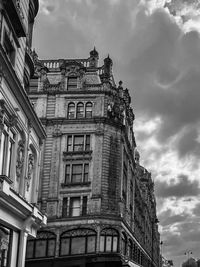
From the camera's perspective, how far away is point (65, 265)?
52156 millimetres

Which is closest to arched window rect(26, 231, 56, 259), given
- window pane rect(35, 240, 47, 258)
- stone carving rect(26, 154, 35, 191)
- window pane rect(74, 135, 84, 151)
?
window pane rect(35, 240, 47, 258)

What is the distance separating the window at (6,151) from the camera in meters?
22.1

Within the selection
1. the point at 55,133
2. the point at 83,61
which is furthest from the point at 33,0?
the point at 83,61

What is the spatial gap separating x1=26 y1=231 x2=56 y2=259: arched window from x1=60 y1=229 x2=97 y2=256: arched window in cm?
105

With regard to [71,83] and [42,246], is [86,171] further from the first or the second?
[71,83]

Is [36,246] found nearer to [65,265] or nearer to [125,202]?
[65,265]

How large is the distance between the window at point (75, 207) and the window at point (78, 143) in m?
5.45

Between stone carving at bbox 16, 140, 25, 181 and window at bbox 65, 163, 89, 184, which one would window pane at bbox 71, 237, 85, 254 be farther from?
stone carving at bbox 16, 140, 25, 181

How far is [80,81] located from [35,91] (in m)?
5.23

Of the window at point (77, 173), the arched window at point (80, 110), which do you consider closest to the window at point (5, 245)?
the window at point (77, 173)

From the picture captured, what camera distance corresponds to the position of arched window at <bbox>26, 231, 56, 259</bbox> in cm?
5300

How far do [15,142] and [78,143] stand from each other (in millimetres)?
32903

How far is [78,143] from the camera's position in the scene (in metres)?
56.8

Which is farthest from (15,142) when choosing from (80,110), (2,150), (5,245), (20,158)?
(80,110)
